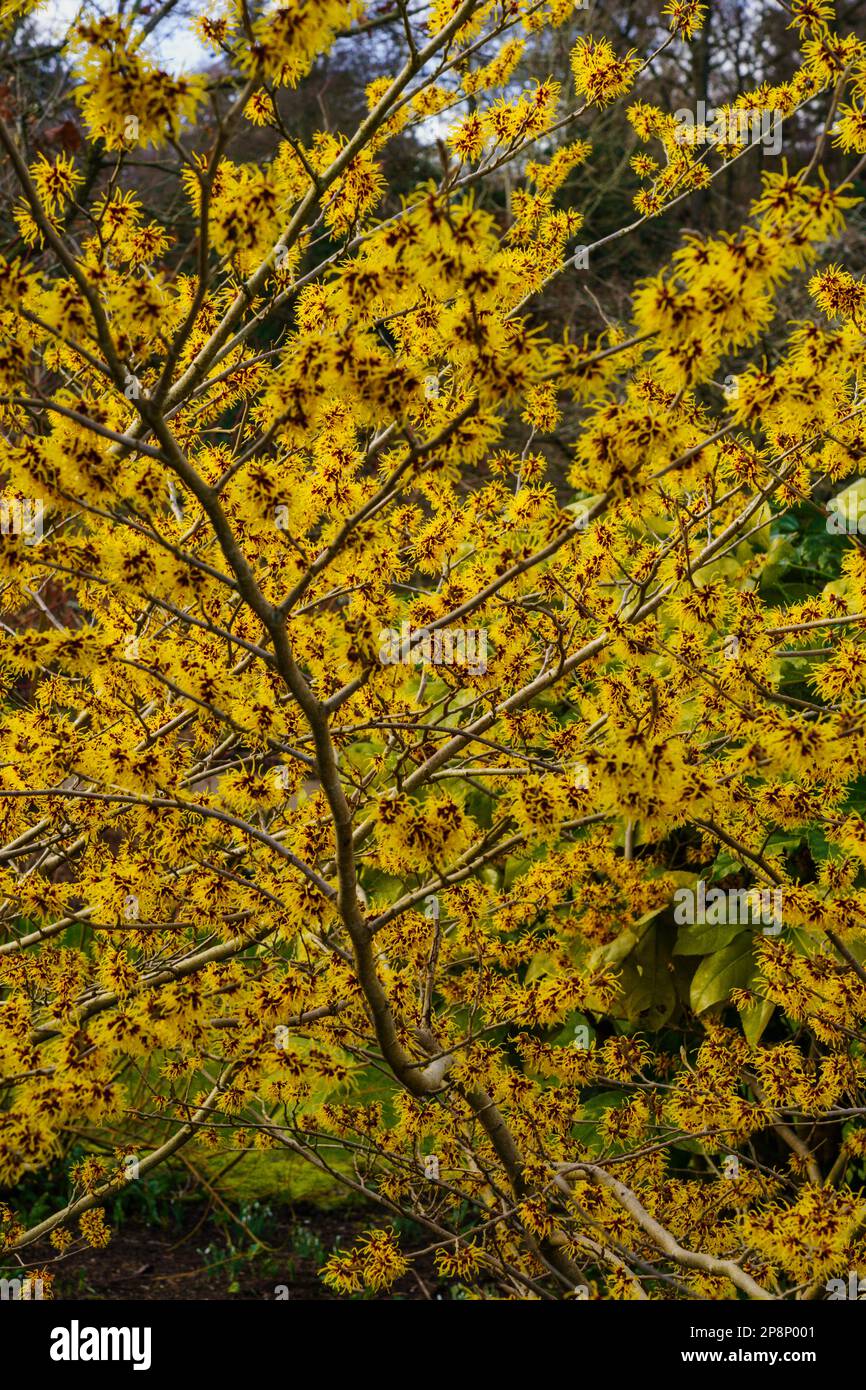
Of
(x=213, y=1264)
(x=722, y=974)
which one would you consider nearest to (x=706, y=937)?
(x=722, y=974)

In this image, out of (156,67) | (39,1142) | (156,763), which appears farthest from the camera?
(156,763)

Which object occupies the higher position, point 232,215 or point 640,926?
point 232,215

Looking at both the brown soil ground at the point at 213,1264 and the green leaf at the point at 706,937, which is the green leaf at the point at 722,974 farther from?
the brown soil ground at the point at 213,1264

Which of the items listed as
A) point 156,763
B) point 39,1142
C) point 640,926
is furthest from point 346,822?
point 640,926

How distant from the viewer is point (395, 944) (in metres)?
3.75

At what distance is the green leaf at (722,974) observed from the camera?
461cm

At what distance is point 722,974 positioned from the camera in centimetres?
464

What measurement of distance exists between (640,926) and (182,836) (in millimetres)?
2323

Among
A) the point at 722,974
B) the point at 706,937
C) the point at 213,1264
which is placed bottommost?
the point at 213,1264

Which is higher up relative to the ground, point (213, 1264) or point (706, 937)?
point (706, 937)

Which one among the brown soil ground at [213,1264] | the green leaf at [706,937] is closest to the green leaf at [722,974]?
the green leaf at [706,937]

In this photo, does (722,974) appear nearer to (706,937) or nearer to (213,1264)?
(706,937)

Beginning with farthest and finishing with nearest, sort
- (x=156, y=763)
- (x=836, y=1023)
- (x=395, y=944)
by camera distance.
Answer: (x=395, y=944) → (x=836, y=1023) → (x=156, y=763)
